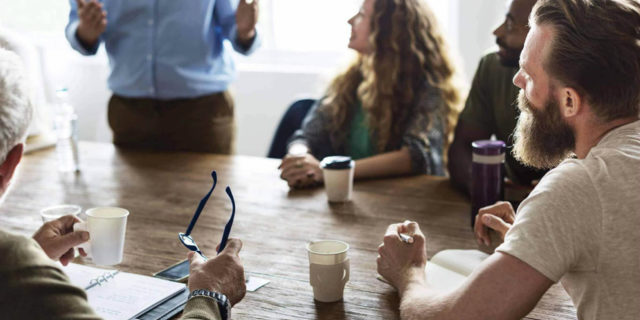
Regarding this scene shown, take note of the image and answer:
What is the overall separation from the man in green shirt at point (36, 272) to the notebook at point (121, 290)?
0.09 metres

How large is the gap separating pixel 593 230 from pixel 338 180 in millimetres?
1049

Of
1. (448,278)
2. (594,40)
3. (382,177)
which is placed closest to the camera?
(594,40)

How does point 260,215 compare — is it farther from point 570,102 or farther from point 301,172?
point 570,102

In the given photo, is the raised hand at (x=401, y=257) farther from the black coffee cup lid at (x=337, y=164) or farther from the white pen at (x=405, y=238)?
the black coffee cup lid at (x=337, y=164)

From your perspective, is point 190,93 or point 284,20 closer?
point 190,93

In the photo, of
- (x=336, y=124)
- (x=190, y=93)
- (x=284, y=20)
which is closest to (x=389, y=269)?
(x=336, y=124)

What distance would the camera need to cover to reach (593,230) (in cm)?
114

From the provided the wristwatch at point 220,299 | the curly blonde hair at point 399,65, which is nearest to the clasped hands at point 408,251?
the wristwatch at point 220,299

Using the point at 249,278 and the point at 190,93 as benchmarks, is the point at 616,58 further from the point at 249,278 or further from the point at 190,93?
the point at 190,93

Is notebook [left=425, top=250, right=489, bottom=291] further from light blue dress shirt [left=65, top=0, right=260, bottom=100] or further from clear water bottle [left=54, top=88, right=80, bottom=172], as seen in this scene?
light blue dress shirt [left=65, top=0, right=260, bottom=100]

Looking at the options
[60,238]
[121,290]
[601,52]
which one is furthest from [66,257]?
[601,52]

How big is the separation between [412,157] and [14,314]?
1715 mm

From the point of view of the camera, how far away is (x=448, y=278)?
5.09ft

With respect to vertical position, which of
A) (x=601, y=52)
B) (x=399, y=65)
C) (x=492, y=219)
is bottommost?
(x=492, y=219)
